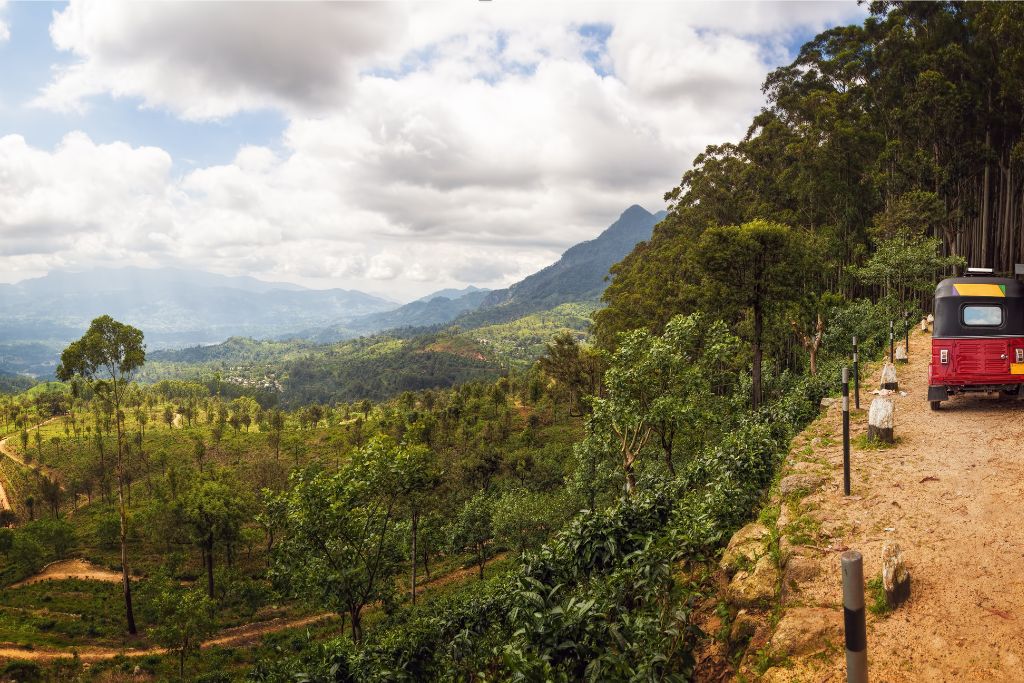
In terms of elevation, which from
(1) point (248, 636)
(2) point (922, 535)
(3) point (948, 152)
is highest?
(3) point (948, 152)

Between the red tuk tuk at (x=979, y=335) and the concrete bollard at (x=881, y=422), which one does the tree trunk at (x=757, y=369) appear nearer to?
the red tuk tuk at (x=979, y=335)

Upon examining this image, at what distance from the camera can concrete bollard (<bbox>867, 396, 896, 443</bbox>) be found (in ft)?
38.6

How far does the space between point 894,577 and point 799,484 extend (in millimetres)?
3920

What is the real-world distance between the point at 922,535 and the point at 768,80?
65.4m

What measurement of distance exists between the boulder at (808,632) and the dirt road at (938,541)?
0.54 ft

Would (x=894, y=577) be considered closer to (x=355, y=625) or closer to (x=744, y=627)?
(x=744, y=627)

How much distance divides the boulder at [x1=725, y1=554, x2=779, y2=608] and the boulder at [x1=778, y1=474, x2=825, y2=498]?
108 inches

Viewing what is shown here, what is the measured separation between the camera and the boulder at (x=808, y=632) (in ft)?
18.8

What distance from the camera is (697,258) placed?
23531mm

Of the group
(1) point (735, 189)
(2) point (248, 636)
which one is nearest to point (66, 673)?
(2) point (248, 636)

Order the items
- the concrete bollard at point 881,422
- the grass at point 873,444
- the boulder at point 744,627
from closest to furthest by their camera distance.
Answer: the boulder at point 744,627, the grass at point 873,444, the concrete bollard at point 881,422

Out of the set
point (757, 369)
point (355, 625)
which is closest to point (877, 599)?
point (355, 625)

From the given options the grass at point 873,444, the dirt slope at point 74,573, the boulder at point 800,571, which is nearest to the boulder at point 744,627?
the boulder at point 800,571

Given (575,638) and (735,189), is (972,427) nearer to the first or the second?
(575,638)
